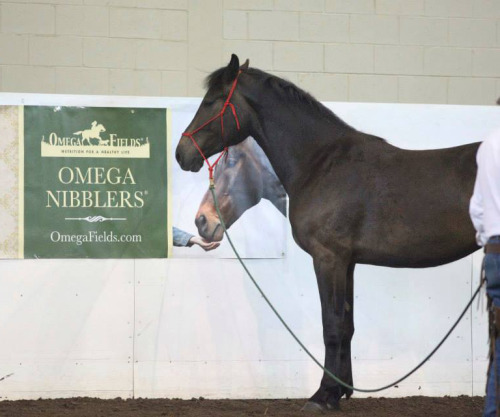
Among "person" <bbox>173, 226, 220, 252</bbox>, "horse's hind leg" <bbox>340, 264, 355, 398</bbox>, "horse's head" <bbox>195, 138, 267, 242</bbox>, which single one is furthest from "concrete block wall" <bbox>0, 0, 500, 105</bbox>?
"horse's hind leg" <bbox>340, 264, 355, 398</bbox>

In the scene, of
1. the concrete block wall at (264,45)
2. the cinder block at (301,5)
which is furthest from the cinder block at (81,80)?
the cinder block at (301,5)

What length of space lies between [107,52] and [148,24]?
37 cm

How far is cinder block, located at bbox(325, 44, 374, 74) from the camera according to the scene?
19.3 ft

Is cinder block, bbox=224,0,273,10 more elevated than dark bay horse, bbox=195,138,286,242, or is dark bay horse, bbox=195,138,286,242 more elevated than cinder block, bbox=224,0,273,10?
cinder block, bbox=224,0,273,10

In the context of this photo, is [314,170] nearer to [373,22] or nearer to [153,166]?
[153,166]

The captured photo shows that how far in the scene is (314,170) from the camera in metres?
3.99

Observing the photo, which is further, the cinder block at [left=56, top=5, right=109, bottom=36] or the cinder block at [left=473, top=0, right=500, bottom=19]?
the cinder block at [left=473, top=0, right=500, bottom=19]

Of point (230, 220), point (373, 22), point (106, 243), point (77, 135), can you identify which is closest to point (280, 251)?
point (230, 220)

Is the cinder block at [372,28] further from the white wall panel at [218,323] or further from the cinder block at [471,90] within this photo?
the white wall panel at [218,323]

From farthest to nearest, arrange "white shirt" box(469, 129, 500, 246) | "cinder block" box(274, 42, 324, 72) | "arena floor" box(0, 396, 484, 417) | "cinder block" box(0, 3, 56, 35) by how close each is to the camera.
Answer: "cinder block" box(274, 42, 324, 72)
"cinder block" box(0, 3, 56, 35)
"arena floor" box(0, 396, 484, 417)
"white shirt" box(469, 129, 500, 246)

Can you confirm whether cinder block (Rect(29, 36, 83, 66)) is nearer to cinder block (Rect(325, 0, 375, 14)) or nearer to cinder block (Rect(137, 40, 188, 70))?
cinder block (Rect(137, 40, 188, 70))

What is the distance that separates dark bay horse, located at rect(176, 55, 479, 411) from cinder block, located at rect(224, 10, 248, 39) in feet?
5.75

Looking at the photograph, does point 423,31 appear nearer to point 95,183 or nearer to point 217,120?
point 217,120

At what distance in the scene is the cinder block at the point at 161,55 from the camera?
5.70m
